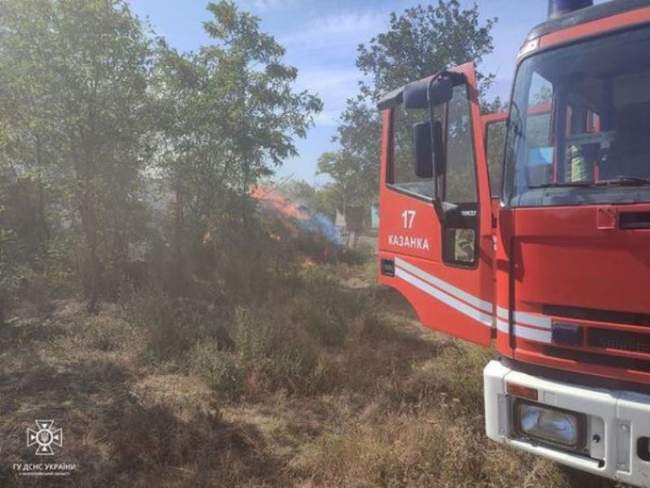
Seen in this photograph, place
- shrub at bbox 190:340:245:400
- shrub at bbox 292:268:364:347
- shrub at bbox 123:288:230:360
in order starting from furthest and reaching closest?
A: shrub at bbox 292:268:364:347
shrub at bbox 123:288:230:360
shrub at bbox 190:340:245:400

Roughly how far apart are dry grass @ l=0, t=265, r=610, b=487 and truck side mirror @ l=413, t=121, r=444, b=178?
6.13ft

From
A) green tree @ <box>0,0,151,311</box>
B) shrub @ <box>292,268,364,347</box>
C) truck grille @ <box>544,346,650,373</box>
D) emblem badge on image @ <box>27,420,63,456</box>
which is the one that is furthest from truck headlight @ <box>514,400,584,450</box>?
green tree @ <box>0,0,151,311</box>

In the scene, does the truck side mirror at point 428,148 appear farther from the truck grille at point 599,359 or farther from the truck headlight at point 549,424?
the truck headlight at point 549,424

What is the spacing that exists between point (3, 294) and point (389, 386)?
15.5 ft

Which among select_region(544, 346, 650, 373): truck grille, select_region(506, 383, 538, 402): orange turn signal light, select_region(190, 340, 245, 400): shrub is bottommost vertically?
select_region(190, 340, 245, 400): shrub

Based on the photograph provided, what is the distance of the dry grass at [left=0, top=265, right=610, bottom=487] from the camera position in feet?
11.7

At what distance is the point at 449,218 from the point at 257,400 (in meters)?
2.64

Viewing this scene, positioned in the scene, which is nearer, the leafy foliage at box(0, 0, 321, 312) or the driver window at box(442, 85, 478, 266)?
the driver window at box(442, 85, 478, 266)

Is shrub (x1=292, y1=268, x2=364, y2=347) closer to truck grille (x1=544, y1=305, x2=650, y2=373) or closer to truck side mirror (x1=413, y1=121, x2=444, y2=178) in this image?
truck side mirror (x1=413, y1=121, x2=444, y2=178)

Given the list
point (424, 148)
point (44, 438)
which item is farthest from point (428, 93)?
point (44, 438)

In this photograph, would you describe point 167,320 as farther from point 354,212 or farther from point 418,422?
point 354,212

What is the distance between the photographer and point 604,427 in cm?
242

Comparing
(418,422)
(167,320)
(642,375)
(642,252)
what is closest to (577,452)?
(642,375)

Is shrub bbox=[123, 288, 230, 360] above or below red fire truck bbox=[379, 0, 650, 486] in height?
below
